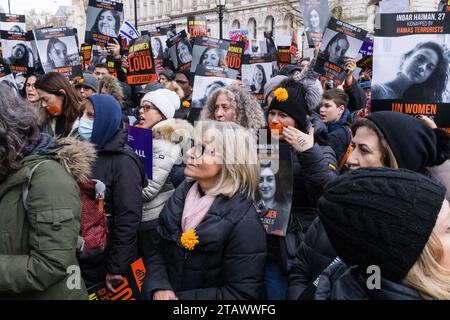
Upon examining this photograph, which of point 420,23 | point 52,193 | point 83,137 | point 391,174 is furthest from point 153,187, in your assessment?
point 420,23

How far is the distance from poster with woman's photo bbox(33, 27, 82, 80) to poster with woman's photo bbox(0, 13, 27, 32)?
3306 mm

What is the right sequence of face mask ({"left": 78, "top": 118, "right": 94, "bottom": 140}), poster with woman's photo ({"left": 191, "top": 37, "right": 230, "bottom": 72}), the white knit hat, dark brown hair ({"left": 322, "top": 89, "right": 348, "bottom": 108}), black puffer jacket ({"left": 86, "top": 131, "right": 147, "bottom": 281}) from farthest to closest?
poster with woman's photo ({"left": 191, "top": 37, "right": 230, "bottom": 72}) < dark brown hair ({"left": 322, "top": 89, "right": 348, "bottom": 108}) < the white knit hat < face mask ({"left": 78, "top": 118, "right": 94, "bottom": 140}) < black puffer jacket ({"left": 86, "top": 131, "right": 147, "bottom": 281})

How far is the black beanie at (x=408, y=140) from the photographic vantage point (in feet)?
7.16

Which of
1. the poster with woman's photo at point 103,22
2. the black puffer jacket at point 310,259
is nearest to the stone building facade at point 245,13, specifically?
the poster with woman's photo at point 103,22

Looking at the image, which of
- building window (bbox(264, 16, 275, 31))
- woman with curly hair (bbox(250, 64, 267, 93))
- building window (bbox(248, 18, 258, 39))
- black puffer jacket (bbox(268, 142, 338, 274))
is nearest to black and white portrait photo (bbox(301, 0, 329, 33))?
woman with curly hair (bbox(250, 64, 267, 93))

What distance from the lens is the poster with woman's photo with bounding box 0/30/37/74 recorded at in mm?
7801

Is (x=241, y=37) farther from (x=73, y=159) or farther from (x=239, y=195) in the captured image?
(x=73, y=159)

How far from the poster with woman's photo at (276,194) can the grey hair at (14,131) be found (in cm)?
124

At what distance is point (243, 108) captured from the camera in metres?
3.75

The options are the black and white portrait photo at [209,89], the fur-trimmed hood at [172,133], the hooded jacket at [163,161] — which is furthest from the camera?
the black and white portrait photo at [209,89]

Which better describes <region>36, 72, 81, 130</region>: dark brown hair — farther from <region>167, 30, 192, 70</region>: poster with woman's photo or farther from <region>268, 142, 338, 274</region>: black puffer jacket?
<region>167, 30, 192, 70</region>: poster with woman's photo

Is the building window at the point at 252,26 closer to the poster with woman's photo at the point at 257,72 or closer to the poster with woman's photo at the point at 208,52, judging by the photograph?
the poster with woman's photo at the point at 257,72

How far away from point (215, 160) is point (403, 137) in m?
0.96
